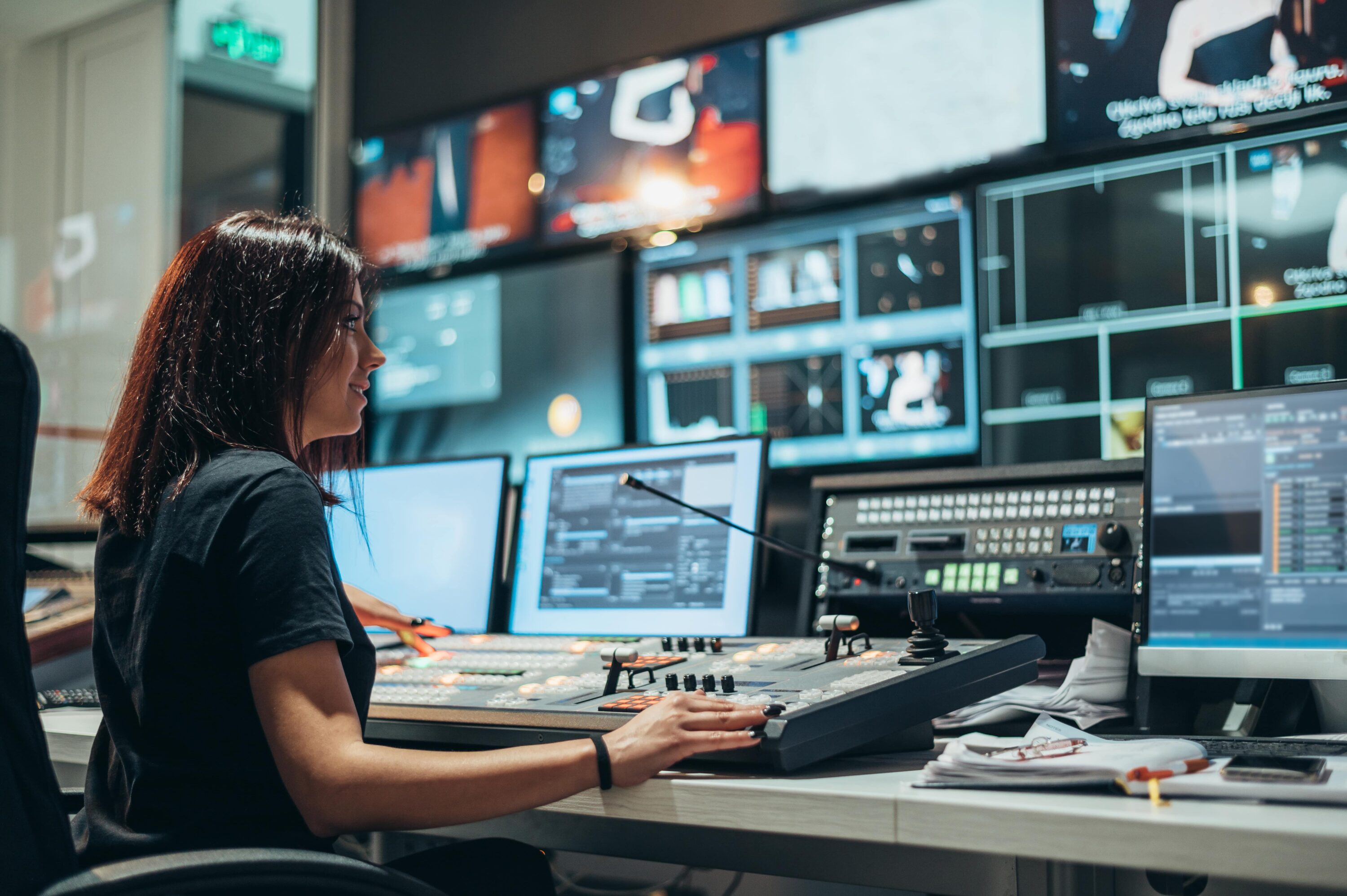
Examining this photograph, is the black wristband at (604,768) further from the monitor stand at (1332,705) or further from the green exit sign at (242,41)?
the green exit sign at (242,41)

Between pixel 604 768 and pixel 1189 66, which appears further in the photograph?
pixel 1189 66

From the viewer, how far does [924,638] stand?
4.02 ft

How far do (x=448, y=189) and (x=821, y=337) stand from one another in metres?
1.14

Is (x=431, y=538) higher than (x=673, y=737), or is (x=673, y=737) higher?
(x=431, y=538)

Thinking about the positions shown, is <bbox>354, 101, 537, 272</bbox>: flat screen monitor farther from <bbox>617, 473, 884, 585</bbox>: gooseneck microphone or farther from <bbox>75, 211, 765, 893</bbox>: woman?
<bbox>75, 211, 765, 893</bbox>: woman

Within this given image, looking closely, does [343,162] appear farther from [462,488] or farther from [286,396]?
[286,396]

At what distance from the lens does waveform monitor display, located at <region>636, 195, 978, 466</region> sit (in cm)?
211

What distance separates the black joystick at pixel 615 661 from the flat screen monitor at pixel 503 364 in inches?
44.5

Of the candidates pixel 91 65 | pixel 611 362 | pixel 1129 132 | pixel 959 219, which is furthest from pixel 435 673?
pixel 91 65

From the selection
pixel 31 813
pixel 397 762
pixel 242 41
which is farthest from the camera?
pixel 242 41

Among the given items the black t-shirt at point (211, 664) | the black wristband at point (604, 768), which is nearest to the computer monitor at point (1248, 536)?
the black wristband at point (604, 768)

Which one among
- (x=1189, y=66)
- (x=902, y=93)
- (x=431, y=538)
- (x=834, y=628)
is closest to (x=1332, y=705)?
(x=834, y=628)

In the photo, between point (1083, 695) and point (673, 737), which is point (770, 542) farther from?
point (673, 737)

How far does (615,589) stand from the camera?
1833mm
